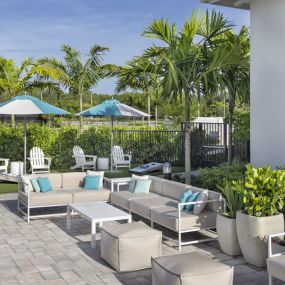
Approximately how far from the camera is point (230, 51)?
9219 millimetres

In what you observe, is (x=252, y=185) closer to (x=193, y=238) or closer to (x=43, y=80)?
(x=193, y=238)

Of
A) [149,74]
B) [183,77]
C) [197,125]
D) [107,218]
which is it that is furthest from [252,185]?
[197,125]

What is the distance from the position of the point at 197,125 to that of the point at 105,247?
9.68m

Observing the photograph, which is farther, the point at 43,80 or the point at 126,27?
the point at 126,27

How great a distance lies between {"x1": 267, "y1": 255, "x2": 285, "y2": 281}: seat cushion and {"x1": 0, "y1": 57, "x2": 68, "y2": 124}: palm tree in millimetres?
13731

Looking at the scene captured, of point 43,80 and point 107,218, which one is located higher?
point 43,80

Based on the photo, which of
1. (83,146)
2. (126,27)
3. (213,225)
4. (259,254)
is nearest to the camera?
(259,254)

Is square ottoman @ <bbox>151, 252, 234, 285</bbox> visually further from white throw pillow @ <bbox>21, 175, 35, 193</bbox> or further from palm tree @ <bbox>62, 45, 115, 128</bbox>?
palm tree @ <bbox>62, 45, 115, 128</bbox>

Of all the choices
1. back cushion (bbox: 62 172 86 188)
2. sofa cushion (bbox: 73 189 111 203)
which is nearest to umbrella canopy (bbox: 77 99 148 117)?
back cushion (bbox: 62 172 86 188)

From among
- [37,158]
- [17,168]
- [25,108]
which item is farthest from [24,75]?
[25,108]

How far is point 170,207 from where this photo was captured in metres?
7.43

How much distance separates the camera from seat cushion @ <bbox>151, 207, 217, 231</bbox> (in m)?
6.59

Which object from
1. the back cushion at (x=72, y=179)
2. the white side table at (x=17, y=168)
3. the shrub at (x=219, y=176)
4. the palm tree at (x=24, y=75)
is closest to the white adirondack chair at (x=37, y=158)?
the white side table at (x=17, y=168)

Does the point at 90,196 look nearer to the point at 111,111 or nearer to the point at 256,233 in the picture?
the point at 256,233
